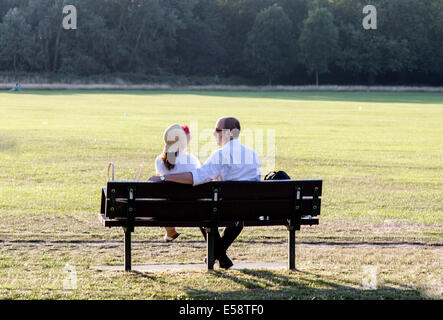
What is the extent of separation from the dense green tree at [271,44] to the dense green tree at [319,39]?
3661mm

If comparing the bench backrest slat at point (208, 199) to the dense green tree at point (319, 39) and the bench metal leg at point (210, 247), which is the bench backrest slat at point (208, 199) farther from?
the dense green tree at point (319, 39)

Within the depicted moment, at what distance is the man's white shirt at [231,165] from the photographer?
600 cm

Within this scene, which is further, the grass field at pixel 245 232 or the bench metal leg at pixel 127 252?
the bench metal leg at pixel 127 252

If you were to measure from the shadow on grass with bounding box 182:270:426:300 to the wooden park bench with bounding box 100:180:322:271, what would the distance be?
0.48 metres

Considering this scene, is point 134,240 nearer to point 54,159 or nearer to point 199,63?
point 54,159

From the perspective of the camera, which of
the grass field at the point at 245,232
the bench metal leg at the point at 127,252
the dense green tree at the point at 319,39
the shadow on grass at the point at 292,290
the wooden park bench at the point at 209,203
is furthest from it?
the dense green tree at the point at 319,39

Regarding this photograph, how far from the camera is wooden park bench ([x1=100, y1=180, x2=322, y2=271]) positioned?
5.85m

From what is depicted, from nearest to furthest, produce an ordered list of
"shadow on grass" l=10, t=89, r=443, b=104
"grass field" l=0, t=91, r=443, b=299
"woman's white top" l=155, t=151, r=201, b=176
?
"grass field" l=0, t=91, r=443, b=299
"woman's white top" l=155, t=151, r=201, b=176
"shadow on grass" l=10, t=89, r=443, b=104

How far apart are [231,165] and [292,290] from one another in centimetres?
124

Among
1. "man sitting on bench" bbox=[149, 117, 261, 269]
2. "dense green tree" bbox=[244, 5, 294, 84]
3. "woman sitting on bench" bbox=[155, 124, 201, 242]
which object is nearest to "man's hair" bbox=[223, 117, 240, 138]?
"man sitting on bench" bbox=[149, 117, 261, 269]

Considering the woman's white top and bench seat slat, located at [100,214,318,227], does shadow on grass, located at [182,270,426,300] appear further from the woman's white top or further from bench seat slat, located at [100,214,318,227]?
the woman's white top

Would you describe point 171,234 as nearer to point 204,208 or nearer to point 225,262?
point 225,262

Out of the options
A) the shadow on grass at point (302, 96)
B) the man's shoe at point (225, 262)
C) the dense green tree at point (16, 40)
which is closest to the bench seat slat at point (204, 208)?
the man's shoe at point (225, 262)

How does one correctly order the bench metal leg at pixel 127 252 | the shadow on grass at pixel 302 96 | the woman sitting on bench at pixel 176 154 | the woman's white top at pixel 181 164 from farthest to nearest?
the shadow on grass at pixel 302 96 → the woman's white top at pixel 181 164 → the woman sitting on bench at pixel 176 154 → the bench metal leg at pixel 127 252
